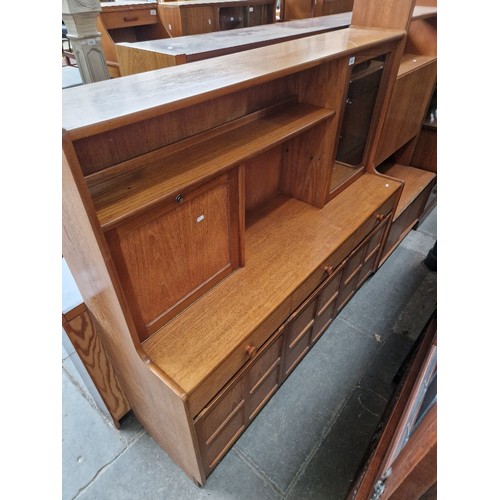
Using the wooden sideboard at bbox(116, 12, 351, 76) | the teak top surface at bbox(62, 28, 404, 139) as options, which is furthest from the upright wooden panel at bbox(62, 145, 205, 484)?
the wooden sideboard at bbox(116, 12, 351, 76)

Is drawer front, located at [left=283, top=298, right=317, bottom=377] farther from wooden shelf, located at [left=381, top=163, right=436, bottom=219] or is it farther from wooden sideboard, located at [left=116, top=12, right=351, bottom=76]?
wooden sideboard, located at [left=116, top=12, right=351, bottom=76]

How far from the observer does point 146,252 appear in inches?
38.8

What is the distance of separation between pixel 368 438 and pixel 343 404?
0.63 feet

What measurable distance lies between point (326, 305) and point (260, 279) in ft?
2.05

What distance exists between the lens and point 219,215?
1.18m

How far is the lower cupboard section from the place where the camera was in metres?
1.29

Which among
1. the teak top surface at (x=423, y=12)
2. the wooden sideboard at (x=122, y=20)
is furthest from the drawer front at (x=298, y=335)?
the wooden sideboard at (x=122, y=20)

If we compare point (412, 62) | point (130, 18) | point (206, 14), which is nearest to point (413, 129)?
point (412, 62)

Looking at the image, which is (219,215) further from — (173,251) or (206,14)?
(206,14)

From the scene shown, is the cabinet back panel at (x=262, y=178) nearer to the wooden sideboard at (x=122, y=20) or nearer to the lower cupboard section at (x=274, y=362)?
the lower cupboard section at (x=274, y=362)

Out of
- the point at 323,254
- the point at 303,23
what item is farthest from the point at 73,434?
the point at 303,23

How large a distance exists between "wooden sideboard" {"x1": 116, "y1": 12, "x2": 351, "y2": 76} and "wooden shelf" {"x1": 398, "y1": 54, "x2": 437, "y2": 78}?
0.52 meters

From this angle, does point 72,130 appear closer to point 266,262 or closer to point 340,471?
point 266,262
